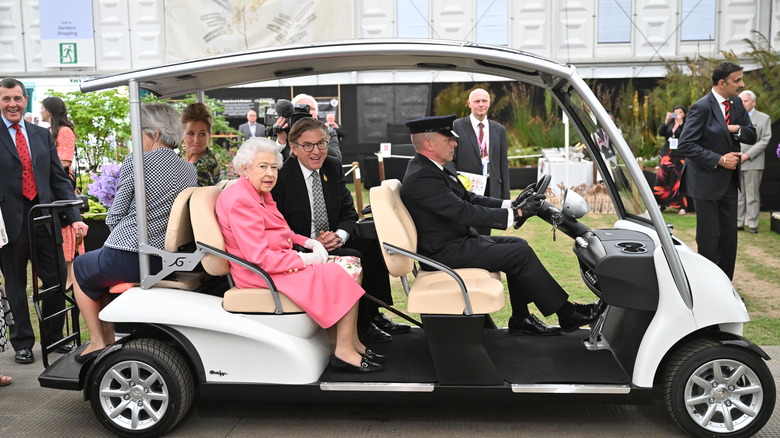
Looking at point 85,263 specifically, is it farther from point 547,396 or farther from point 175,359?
point 547,396

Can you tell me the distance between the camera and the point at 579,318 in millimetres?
4391

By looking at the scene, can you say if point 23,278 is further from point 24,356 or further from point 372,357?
point 372,357

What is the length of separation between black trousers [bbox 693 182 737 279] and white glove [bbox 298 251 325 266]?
3412mm

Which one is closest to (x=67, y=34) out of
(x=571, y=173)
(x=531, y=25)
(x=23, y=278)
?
(x=531, y=25)

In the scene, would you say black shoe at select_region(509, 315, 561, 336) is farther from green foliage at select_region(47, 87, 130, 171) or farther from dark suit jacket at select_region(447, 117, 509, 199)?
green foliage at select_region(47, 87, 130, 171)

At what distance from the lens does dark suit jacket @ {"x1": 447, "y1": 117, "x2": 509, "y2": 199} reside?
Result: 6.99 metres

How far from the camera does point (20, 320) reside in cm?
509

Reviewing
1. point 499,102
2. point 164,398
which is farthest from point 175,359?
point 499,102

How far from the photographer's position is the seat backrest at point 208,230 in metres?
3.90

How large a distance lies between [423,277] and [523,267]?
0.61 meters

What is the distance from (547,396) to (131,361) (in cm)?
202

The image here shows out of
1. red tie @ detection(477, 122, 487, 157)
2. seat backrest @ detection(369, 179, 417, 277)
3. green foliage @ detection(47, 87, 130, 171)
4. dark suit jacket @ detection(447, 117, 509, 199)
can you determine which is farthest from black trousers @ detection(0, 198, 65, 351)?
green foliage @ detection(47, 87, 130, 171)

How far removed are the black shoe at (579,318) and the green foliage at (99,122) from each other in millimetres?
6184

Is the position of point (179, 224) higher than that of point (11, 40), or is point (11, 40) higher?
point (11, 40)
